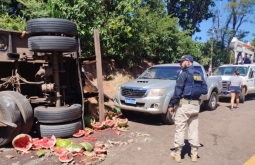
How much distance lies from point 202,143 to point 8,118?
13.5ft

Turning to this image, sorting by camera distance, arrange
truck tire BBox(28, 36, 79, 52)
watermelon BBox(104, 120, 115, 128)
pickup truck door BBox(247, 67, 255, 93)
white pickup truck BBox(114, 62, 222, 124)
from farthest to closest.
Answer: pickup truck door BBox(247, 67, 255, 93) → white pickup truck BBox(114, 62, 222, 124) → watermelon BBox(104, 120, 115, 128) → truck tire BBox(28, 36, 79, 52)

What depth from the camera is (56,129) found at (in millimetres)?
5027

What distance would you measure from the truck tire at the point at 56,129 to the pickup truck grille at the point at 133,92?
6.68 ft

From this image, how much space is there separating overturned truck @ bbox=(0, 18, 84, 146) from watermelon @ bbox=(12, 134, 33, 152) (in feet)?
0.47

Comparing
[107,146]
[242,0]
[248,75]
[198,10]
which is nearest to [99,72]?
[107,146]

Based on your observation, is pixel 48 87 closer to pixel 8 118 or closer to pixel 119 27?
pixel 8 118

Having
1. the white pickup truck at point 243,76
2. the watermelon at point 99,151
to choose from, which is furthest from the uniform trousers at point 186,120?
the white pickup truck at point 243,76

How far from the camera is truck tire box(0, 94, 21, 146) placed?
4.49 metres

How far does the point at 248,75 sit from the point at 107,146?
947 cm

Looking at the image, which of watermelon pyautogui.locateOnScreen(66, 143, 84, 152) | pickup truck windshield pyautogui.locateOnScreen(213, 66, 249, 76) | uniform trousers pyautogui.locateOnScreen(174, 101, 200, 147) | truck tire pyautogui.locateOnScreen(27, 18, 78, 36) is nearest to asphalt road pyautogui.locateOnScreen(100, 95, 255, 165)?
uniform trousers pyautogui.locateOnScreen(174, 101, 200, 147)

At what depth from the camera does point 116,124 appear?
247 inches

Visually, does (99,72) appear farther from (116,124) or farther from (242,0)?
(242,0)

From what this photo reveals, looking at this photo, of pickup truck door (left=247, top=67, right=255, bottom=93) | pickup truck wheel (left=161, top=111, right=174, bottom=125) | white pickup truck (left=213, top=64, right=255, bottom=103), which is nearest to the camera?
pickup truck wheel (left=161, top=111, right=174, bottom=125)

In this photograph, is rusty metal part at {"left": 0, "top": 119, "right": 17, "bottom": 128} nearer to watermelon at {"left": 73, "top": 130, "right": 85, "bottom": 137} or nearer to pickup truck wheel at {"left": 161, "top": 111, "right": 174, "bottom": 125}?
watermelon at {"left": 73, "top": 130, "right": 85, "bottom": 137}
